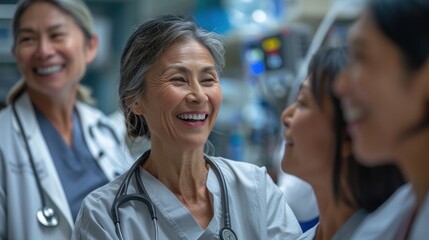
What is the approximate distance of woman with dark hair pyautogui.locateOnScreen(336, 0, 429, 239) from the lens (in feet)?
2.96

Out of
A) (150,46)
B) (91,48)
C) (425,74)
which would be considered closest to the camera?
(425,74)

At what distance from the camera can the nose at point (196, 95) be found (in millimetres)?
1612

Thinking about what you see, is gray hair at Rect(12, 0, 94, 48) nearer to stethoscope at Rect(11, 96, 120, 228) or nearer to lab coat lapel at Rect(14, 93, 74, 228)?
lab coat lapel at Rect(14, 93, 74, 228)

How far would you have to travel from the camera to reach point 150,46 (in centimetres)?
165

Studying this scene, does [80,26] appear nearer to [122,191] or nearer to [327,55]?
[122,191]

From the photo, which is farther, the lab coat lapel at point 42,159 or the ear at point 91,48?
the ear at point 91,48

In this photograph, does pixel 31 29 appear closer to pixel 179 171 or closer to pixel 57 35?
pixel 57 35

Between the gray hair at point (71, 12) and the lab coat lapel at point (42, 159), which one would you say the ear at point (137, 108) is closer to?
the lab coat lapel at point (42, 159)

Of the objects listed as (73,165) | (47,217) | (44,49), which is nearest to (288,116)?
(47,217)

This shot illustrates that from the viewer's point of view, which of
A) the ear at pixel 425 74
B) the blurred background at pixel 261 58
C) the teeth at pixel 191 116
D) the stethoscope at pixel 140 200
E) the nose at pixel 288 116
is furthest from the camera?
the blurred background at pixel 261 58

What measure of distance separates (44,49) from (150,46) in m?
0.84

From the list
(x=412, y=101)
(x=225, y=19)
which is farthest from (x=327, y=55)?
(x=225, y=19)

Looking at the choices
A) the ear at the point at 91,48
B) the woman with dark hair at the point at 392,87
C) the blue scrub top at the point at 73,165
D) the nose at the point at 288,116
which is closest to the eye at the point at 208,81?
the nose at the point at 288,116

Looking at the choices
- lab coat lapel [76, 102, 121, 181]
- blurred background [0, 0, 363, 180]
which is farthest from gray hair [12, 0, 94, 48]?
blurred background [0, 0, 363, 180]
